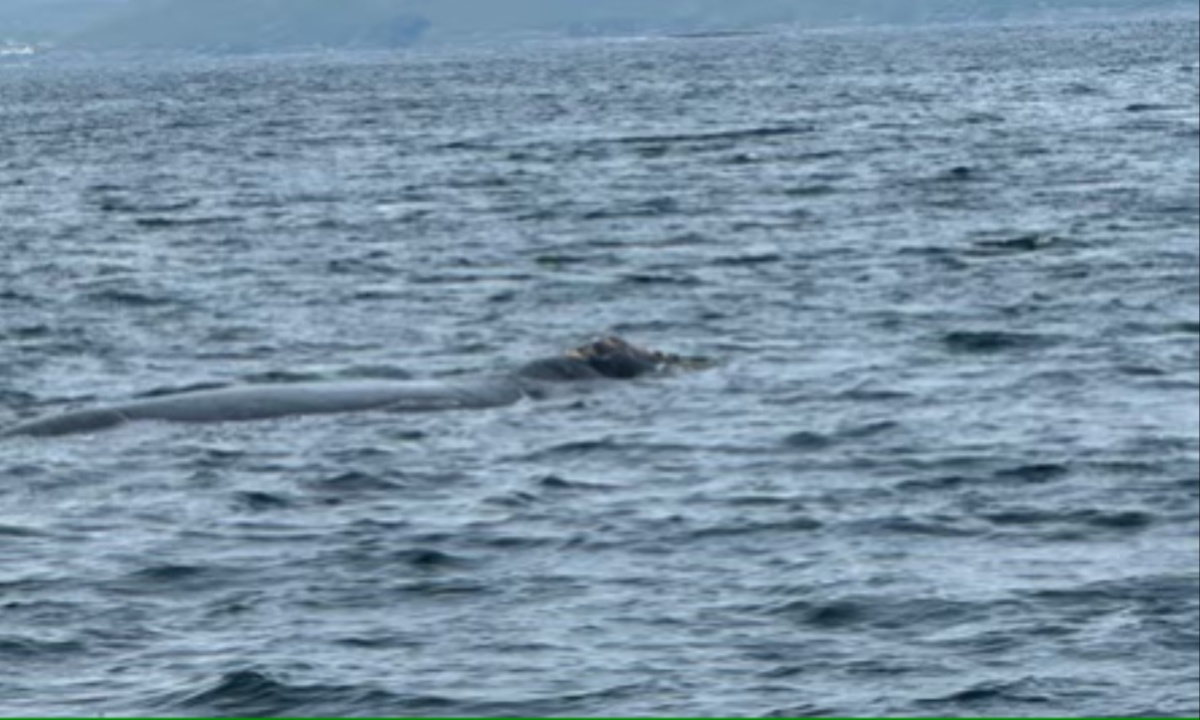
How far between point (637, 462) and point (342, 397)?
458 cm

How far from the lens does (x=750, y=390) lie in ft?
92.9

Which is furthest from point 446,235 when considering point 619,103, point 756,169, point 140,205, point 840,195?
point 619,103

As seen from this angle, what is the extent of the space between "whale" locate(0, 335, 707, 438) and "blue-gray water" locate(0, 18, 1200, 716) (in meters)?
0.49

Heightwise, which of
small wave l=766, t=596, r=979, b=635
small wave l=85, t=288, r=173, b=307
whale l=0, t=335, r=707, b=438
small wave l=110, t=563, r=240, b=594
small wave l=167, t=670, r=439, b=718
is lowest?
small wave l=85, t=288, r=173, b=307

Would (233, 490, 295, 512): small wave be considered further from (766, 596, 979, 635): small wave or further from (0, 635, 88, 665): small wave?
(766, 596, 979, 635): small wave

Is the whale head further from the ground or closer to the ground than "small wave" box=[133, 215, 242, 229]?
further from the ground

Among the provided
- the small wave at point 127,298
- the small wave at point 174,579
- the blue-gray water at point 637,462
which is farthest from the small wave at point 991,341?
the small wave at point 174,579

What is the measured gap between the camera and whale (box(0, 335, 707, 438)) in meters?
26.8

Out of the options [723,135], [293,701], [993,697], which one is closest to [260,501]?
[293,701]

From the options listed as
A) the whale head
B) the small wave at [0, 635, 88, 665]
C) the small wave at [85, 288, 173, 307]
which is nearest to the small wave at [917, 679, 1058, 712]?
the small wave at [0, 635, 88, 665]

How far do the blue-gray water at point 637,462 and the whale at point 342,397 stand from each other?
0.49m

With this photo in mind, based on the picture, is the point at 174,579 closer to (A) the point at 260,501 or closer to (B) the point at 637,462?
(A) the point at 260,501

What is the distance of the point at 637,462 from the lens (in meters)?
24.0

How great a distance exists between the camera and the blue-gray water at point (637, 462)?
16656 millimetres
